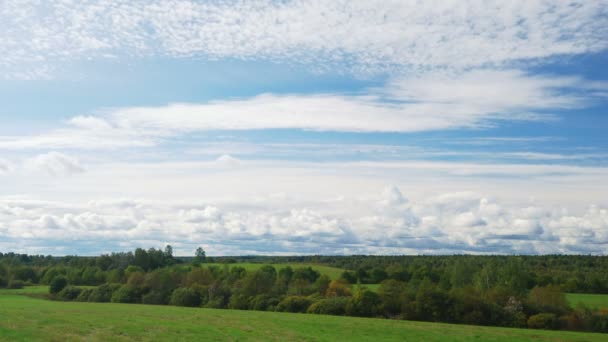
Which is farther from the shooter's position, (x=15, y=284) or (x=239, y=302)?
(x=15, y=284)

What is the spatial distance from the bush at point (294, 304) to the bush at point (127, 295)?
107ft

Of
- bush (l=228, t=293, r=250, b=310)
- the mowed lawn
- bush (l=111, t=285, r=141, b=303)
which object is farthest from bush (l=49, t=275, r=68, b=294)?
the mowed lawn

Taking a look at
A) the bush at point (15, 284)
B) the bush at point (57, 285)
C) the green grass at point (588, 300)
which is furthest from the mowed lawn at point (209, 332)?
the bush at point (15, 284)

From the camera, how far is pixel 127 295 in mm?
101438

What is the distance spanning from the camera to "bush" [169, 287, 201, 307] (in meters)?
95.6

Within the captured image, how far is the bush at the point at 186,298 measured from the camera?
95637 millimetres

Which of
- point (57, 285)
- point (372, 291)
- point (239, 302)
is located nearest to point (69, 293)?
point (57, 285)

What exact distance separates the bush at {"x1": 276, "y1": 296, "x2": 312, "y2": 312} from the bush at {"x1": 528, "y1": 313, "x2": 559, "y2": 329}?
30.6 metres

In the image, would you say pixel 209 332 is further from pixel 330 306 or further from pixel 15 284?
pixel 15 284

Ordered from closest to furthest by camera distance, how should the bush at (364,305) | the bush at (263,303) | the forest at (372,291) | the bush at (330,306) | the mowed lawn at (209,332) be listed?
the mowed lawn at (209,332), the forest at (372,291), the bush at (364,305), the bush at (330,306), the bush at (263,303)

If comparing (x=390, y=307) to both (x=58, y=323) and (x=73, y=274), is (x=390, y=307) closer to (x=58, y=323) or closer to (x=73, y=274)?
(x=58, y=323)

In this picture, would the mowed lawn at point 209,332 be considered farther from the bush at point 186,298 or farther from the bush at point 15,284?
the bush at point 15,284

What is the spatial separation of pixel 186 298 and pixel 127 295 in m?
13.3

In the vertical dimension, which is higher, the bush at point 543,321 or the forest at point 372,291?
the forest at point 372,291
